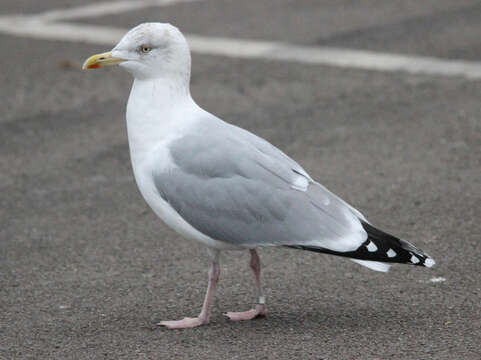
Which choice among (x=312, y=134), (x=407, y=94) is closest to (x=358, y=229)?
(x=312, y=134)

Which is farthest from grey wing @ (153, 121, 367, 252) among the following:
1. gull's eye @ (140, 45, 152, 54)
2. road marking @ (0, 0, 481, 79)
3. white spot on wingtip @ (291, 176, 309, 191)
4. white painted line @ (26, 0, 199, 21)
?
white painted line @ (26, 0, 199, 21)

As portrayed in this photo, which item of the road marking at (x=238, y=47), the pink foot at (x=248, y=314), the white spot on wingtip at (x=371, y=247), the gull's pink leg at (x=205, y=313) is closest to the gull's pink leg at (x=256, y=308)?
the pink foot at (x=248, y=314)

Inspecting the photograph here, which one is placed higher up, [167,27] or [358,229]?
[167,27]

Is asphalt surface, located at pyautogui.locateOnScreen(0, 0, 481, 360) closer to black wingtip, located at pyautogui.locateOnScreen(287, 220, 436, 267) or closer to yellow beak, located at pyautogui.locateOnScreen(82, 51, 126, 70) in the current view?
black wingtip, located at pyautogui.locateOnScreen(287, 220, 436, 267)

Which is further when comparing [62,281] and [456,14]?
[456,14]

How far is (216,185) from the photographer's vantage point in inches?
174

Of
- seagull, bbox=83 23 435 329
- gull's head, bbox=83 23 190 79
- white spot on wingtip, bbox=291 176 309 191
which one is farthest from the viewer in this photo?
gull's head, bbox=83 23 190 79

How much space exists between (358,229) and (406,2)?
8.10m

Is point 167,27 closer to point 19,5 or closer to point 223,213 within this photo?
point 223,213

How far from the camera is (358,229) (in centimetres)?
431

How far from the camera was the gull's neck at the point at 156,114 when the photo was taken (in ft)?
14.8

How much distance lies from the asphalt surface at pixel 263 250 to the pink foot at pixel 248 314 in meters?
0.04

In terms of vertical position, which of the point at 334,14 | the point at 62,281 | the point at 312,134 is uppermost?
the point at 334,14

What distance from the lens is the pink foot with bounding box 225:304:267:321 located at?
15.1ft
